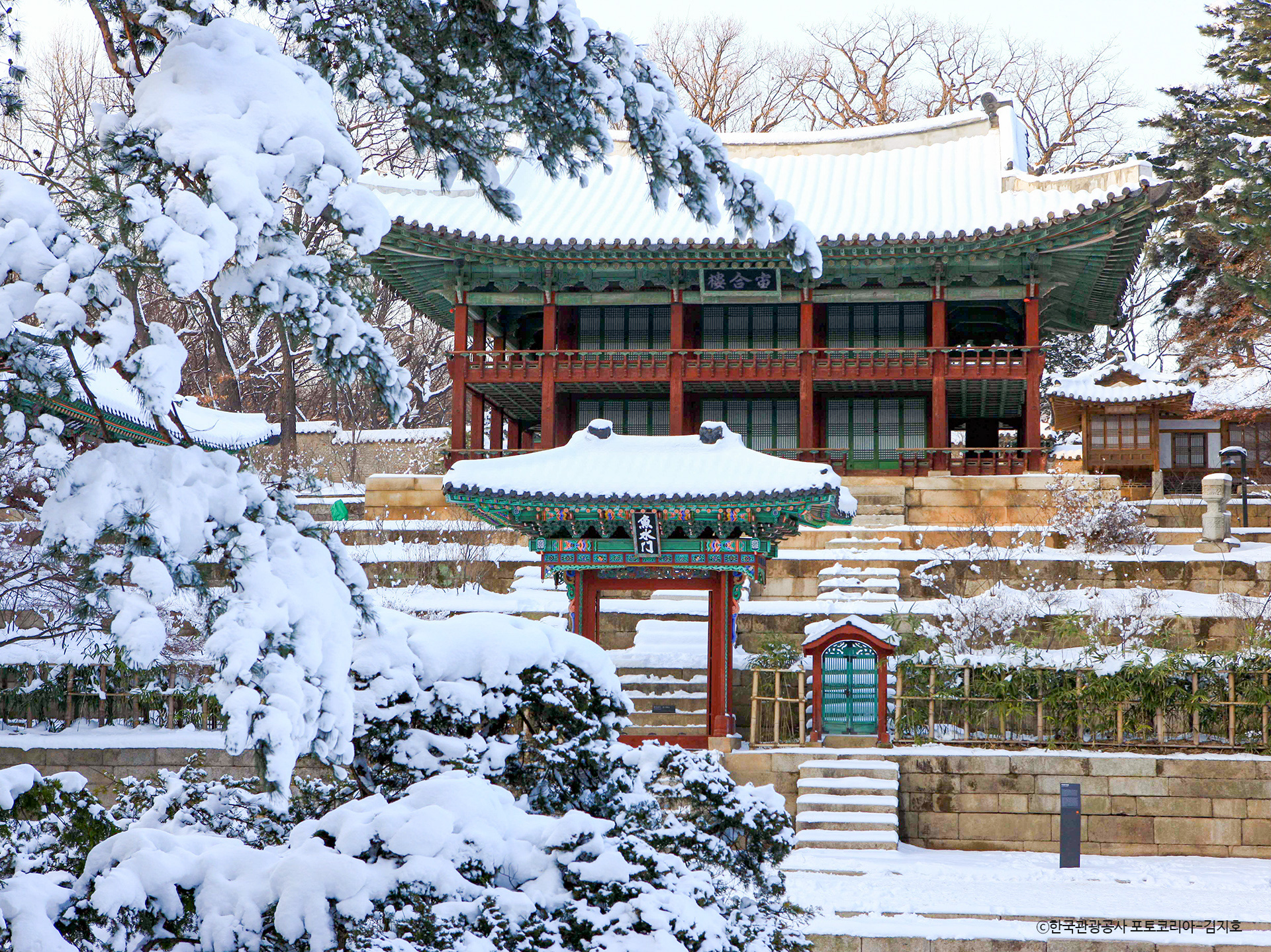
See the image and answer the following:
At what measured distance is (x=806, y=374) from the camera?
20969mm

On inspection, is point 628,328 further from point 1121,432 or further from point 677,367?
point 1121,432

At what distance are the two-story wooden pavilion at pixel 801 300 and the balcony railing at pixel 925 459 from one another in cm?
5

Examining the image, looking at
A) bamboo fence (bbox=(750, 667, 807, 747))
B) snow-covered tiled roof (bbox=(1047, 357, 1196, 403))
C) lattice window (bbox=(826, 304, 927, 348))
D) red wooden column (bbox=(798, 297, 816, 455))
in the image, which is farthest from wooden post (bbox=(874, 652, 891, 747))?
snow-covered tiled roof (bbox=(1047, 357, 1196, 403))

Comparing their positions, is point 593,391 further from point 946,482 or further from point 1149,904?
point 1149,904

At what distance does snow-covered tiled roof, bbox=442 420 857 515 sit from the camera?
457 inches

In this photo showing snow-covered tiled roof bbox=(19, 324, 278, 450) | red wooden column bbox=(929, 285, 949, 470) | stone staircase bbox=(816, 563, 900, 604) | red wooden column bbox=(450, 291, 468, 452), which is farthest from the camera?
red wooden column bbox=(450, 291, 468, 452)

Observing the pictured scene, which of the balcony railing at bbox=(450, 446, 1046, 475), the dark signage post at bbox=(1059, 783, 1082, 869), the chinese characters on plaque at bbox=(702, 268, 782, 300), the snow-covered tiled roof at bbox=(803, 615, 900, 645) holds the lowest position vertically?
the dark signage post at bbox=(1059, 783, 1082, 869)

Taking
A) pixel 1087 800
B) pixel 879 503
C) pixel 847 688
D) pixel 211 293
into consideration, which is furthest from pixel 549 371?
pixel 211 293

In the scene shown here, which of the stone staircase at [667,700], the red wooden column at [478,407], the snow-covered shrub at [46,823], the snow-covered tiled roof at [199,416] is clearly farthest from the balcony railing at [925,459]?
the snow-covered shrub at [46,823]

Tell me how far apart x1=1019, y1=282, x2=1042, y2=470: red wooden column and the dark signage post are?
33.5 ft

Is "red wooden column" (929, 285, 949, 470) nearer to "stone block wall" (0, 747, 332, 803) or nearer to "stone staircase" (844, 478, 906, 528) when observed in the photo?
"stone staircase" (844, 478, 906, 528)

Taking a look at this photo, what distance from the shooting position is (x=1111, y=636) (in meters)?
15.3

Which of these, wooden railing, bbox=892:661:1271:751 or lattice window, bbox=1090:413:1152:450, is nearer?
wooden railing, bbox=892:661:1271:751

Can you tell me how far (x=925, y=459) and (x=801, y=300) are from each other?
3596 mm
